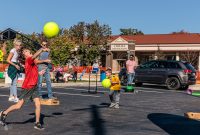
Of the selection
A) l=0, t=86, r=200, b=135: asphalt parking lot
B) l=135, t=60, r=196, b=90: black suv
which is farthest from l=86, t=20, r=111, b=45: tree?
l=0, t=86, r=200, b=135: asphalt parking lot

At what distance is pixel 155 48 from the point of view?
5944 cm

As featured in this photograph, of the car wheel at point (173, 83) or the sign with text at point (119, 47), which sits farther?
the sign with text at point (119, 47)

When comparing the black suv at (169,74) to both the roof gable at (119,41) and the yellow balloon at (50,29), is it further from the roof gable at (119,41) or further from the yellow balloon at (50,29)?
the roof gable at (119,41)

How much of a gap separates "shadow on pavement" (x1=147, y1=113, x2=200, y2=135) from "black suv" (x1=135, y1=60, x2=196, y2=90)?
1162 cm

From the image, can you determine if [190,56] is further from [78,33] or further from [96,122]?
[96,122]

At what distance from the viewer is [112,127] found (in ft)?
26.6

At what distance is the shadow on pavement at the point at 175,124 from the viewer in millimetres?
7835

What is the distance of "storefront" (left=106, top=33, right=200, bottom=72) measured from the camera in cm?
Answer: 5678

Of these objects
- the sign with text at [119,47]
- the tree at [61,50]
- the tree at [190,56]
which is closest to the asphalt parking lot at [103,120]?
the tree at [190,56]

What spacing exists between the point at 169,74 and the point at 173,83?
1.83 ft

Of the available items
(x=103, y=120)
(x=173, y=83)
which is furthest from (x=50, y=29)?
Answer: (x=173, y=83)

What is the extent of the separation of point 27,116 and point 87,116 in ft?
4.56

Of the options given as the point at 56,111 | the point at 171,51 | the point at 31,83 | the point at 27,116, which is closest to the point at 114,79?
the point at 56,111

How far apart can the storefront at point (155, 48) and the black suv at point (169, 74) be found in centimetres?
3242
